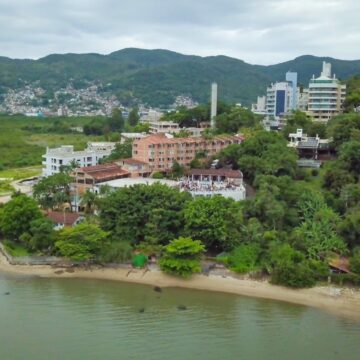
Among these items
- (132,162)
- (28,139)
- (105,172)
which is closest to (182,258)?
(105,172)

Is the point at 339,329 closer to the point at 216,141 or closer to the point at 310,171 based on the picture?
the point at 310,171

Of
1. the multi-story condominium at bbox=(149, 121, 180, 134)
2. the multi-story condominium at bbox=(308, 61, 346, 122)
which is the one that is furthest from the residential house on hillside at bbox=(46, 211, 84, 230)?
the multi-story condominium at bbox=(308, 61, 346, 122)

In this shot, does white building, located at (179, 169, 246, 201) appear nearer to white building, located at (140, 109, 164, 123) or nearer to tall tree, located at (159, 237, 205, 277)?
tall tree, located at (159, 237, 205, 277)

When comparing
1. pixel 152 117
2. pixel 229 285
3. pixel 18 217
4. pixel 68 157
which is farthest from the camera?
pixel 152 117

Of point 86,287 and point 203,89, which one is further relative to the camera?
point 203,89

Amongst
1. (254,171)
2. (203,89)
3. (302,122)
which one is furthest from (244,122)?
(203,89)

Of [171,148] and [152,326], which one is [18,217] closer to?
[152,326]
